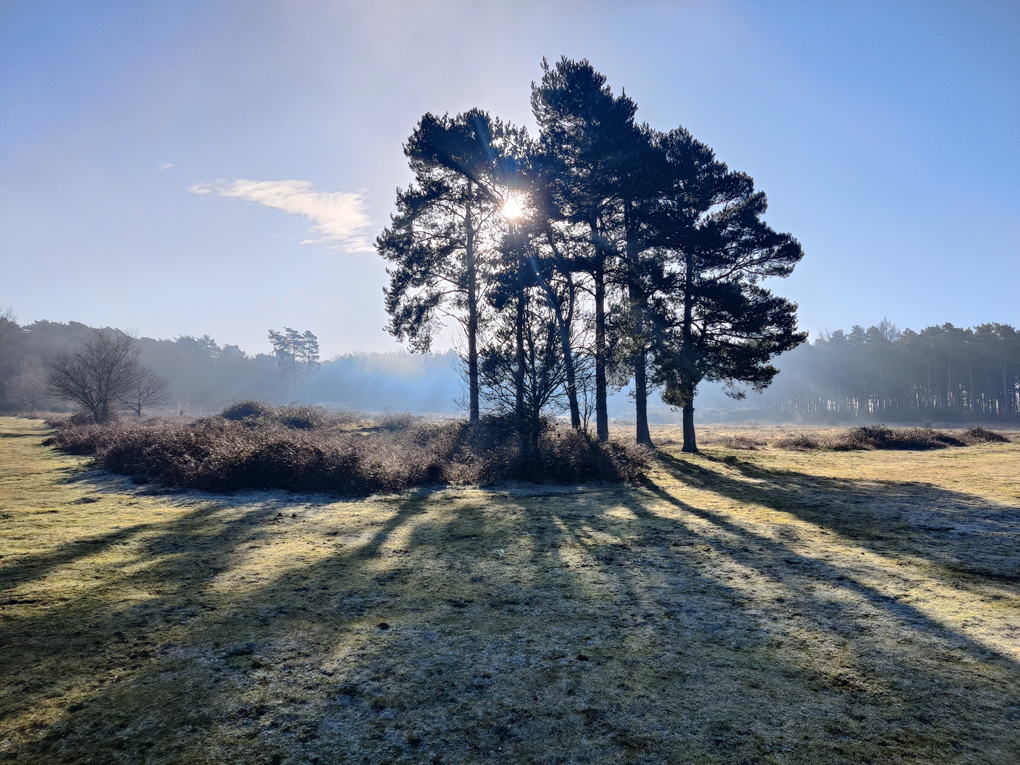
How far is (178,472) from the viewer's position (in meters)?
10.0

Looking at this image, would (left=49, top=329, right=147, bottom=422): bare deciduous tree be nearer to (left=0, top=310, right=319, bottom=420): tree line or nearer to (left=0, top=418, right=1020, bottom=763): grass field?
(left=0, top=310, right=319, bottom=420): tree line

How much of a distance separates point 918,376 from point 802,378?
23273 mm

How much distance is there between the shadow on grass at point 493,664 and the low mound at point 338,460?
4.42 meters

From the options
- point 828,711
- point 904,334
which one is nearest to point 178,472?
point 828,711

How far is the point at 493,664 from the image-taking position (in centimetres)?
313

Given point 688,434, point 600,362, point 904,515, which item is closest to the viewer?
point 904,515

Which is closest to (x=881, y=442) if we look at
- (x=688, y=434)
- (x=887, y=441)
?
(x=887, y=441)

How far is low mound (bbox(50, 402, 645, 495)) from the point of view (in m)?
9.92

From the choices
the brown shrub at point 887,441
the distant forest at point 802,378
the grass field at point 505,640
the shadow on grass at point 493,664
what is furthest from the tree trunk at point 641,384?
the distant forest at point 802,378

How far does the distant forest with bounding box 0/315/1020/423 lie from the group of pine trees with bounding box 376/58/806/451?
48.0ft

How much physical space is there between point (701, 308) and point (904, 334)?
6566 centimetres

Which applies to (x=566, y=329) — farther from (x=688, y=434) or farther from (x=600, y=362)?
(x=688, y=434)

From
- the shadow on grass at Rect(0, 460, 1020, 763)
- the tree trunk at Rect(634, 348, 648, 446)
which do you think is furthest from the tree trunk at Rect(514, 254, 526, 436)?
the tree trunk at Rect(634, 348, 648, 446)

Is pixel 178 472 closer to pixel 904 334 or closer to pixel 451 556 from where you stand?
pixel 451 556
